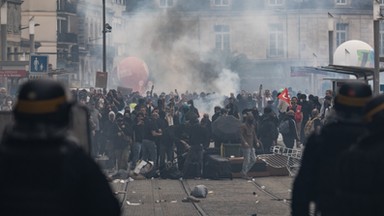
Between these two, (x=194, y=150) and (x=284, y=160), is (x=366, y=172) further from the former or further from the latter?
(x=284, y=160)

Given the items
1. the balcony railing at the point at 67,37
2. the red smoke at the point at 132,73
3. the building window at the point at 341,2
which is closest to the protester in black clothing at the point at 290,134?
the red smoke at the point at 132,73

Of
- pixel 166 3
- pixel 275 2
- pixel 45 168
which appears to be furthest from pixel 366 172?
pixel 275 2

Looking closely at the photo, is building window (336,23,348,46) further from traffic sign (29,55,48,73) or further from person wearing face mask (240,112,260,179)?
person wearing face mask (240,112,260,179)

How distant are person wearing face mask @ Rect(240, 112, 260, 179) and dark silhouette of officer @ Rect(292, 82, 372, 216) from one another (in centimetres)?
1913

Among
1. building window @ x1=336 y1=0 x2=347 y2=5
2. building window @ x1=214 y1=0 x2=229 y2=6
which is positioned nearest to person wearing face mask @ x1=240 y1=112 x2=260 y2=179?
building window @ x1=336 y1=0 x2=347 y2=5

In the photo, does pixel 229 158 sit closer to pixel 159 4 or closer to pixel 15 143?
pixel 15 143

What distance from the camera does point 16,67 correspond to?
37.8 metres

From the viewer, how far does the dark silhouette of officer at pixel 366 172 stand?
685 cm

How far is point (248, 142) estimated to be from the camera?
2719 cm

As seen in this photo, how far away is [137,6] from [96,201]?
7297cm

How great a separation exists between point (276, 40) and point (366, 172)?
2979 inches

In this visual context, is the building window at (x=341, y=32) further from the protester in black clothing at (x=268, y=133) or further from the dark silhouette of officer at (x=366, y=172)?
the dark silhouette of officer at (x=366, y=172)

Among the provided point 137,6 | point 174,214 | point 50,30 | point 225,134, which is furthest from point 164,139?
point 50,30

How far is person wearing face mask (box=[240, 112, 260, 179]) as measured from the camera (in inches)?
1068
